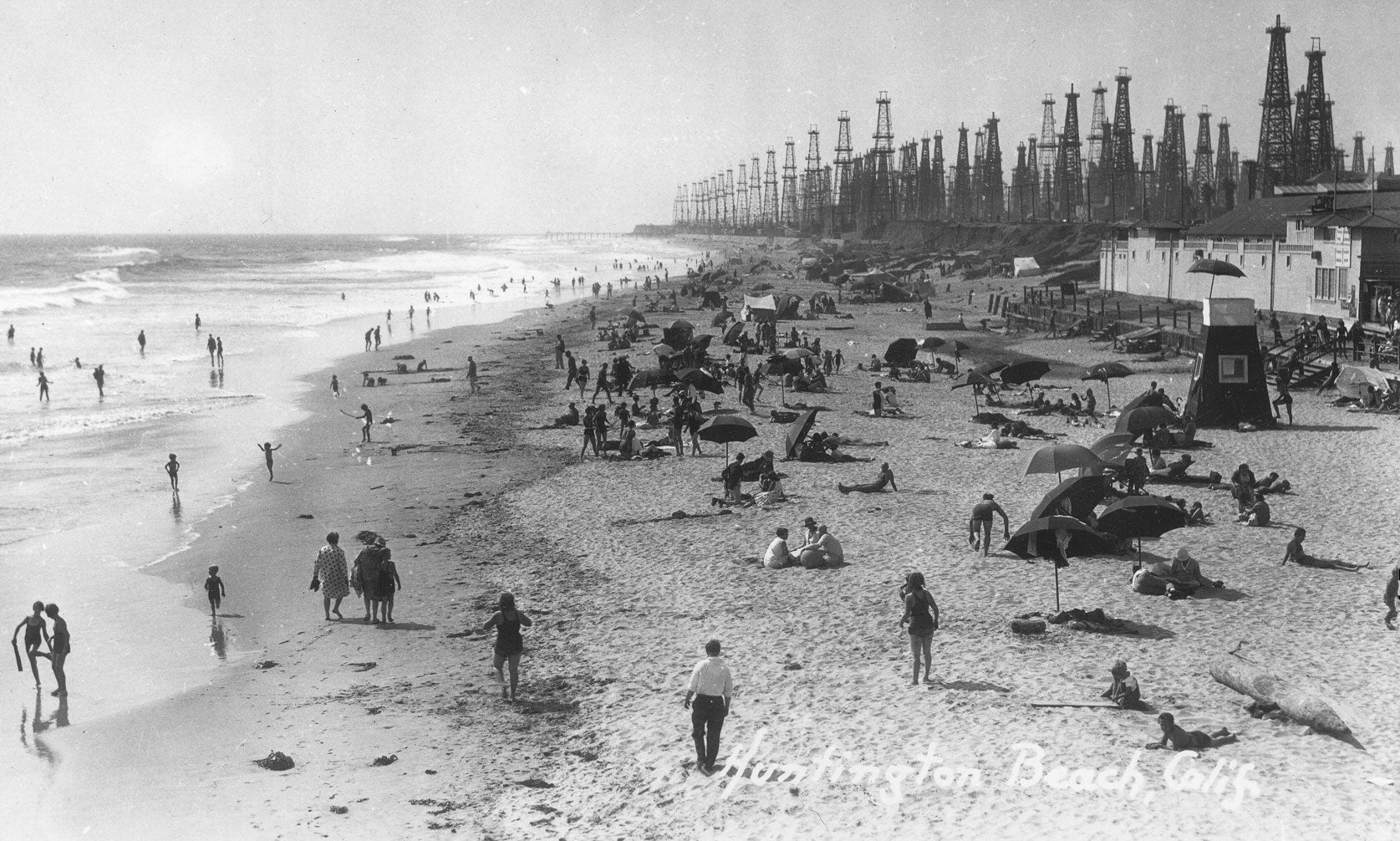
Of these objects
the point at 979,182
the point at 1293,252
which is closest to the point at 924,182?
the point at 979,182

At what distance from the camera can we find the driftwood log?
999 cm

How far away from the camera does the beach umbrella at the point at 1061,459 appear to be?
1595 cm

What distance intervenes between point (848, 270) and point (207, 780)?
264 ft

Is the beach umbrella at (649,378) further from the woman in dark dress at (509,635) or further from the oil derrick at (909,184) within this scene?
the oil derrick at (909,184)

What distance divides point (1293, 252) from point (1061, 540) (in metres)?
32.8

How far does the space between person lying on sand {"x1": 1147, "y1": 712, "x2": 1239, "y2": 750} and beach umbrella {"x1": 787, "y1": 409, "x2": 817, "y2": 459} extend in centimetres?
1334

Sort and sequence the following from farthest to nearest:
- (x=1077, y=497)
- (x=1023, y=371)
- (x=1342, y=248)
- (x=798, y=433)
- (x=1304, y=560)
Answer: (x=1342, y=248), (x=1023, y=371), (x=798, y=433), (x=1304, y=560), (x=1077, y=497)

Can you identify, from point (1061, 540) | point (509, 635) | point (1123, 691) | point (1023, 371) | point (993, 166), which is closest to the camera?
point (1123, 691)

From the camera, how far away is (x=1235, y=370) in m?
24.5

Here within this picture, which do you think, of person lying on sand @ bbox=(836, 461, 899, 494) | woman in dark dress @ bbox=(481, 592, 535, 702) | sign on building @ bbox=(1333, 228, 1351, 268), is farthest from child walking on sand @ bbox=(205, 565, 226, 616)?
sign on building @ bbox=(1333, 228, 1351, 268)


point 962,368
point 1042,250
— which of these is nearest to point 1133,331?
point 962,368

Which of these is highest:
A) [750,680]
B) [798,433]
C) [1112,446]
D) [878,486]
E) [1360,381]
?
[1360,381]

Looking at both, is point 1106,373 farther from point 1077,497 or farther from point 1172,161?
point 1172,161

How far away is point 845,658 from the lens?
12.6 meters
